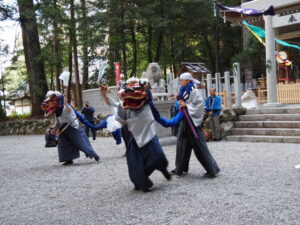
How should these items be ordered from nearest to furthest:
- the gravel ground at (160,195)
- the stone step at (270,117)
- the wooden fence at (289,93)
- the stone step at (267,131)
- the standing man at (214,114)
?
the gravel ground at (160,195) → the stone step at (267,131) → the stone step at (270,117) → the standing man at (214,114) → the wooden fence at (289,93)

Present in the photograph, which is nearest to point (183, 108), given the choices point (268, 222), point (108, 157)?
point (268, 222)

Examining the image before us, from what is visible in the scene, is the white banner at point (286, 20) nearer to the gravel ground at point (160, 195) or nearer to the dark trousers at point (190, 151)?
the gravel ground at point (160, 195)

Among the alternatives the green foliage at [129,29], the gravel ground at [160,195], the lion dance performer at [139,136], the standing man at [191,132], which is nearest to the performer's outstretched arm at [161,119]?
Answer: the lion dance performer at [139,136]

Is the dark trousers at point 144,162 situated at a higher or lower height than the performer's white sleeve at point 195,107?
lower

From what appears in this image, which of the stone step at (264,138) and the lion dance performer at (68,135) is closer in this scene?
the lion dance performer at (68,135)

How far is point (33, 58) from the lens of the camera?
2253cm

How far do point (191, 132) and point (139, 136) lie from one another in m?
1.15

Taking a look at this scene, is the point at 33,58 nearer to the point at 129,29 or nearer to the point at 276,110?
the point at 129,29

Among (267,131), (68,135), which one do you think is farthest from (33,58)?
(267,131)

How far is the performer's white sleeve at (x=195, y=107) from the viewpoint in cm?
627

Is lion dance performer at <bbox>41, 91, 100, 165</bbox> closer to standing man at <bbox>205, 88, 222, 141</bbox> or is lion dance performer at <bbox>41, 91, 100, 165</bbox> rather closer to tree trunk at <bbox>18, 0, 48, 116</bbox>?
standing man at <bbox>205, 88, 222, 141</bbox>

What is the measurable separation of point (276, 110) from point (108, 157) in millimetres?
5954

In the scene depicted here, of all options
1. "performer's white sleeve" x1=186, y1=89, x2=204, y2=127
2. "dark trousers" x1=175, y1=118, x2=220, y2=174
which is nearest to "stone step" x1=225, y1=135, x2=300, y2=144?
"dark trousers" x1=175, y1=118, x2=220, y2=174

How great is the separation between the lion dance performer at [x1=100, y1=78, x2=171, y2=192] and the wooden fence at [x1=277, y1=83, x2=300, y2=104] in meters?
10.1
